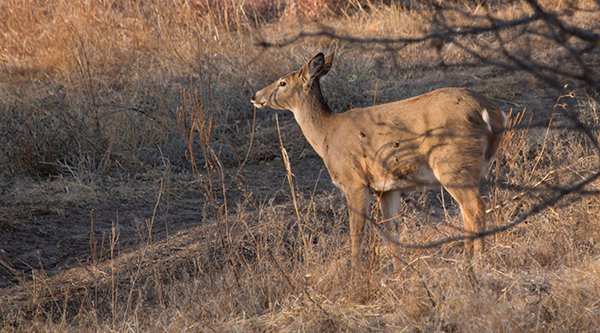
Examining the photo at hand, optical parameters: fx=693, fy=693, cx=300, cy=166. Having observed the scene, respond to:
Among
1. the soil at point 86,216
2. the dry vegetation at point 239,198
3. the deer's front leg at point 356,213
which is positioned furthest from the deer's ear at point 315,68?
the deer's front leg at point 356,213

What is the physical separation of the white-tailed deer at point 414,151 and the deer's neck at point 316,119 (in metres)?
0.05

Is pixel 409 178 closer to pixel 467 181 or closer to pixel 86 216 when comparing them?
pixel 467 181

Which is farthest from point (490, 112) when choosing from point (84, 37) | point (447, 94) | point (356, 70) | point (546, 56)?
point (84, 37)

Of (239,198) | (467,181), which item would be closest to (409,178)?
(467,181)

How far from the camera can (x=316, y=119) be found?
5.85 meters

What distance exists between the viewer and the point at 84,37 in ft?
37.1

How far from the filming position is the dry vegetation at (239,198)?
12.6 feet

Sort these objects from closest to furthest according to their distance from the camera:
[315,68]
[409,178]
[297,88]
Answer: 1. [409,178]
2. [315,68]
3. [297,88]

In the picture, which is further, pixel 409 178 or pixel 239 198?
pixel 239 198

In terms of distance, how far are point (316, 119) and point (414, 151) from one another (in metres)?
1.22

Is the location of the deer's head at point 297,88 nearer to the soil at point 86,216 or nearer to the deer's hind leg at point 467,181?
the soil at point 86,216

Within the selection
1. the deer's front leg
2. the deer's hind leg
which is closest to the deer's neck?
the deer's front leg

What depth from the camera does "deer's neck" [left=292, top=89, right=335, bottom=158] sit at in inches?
227

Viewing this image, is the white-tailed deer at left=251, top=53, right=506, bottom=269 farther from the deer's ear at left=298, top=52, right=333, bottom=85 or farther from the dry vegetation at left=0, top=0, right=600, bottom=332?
the dry vegetation at left=0, top=0, right=600, bottom=332
